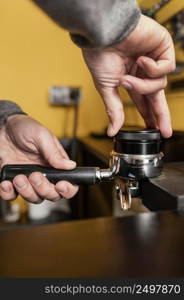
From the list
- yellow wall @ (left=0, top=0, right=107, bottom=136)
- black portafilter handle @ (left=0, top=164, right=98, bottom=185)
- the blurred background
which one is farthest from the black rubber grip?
yellow wall @ (left=0, top=0, right=107, bottom=136)

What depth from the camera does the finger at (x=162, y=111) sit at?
43 cm

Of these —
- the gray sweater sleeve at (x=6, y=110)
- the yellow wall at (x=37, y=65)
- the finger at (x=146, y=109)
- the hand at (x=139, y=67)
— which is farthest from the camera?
the yellow wall at (x=37, y=65)

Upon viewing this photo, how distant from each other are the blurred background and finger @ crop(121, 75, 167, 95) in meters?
0.85

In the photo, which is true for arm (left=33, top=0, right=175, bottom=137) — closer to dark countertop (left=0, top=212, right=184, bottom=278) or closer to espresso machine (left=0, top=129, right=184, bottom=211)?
espresso machine (left=0, top=129, right=184, bottom=211)

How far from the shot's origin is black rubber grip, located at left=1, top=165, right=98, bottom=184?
15.9 inches

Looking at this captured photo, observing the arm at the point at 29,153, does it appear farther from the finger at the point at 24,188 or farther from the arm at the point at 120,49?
the arm at the point at 120,49

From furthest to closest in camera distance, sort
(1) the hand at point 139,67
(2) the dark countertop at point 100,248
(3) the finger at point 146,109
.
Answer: (3) the finger at point 146,109
(1) the hand at point 139,67
(2) the dark countertop at point 100,248

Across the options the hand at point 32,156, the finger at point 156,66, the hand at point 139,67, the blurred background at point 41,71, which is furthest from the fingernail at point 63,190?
the blurred background at point 41,71

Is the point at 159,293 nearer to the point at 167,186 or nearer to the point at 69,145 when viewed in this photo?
the point at 167,186

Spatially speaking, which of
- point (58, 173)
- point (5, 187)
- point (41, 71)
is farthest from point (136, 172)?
point (41, 71)

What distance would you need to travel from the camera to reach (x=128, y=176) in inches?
15.6

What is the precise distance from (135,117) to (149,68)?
3.01 feet

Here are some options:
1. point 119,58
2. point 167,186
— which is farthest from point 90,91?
point 167,186

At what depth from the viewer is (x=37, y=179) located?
445 mm
